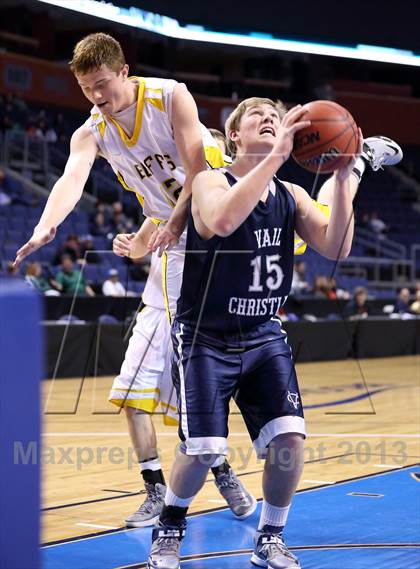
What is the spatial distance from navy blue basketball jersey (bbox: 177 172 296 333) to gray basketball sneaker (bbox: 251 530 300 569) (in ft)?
2.72

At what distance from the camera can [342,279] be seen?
19062 mm

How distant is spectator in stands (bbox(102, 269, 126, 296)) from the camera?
12.8 m

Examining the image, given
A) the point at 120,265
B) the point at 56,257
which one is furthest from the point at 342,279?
the point at 56,257

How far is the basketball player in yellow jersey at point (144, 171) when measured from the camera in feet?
12.1

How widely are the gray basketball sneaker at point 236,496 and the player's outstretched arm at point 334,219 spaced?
1.45 metres

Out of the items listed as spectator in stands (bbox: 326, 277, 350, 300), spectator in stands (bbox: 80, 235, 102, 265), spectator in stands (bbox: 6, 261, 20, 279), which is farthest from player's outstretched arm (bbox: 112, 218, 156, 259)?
spectator in stands (bbox: 326, 277, 350, 300)

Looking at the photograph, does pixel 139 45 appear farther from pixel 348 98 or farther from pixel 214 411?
pixel 214 411

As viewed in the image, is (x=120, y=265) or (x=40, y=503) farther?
(x=120, y=265)

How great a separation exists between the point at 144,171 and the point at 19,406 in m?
2.48

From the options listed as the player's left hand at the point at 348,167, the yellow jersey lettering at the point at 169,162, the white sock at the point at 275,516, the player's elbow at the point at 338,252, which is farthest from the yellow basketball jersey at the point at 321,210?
the white sock at the point at 275,516

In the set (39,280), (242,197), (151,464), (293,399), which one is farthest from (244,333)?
(39,280)

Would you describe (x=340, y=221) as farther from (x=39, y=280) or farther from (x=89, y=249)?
(x=89, y=249)

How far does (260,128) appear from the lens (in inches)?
136

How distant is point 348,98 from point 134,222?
1112 cm
